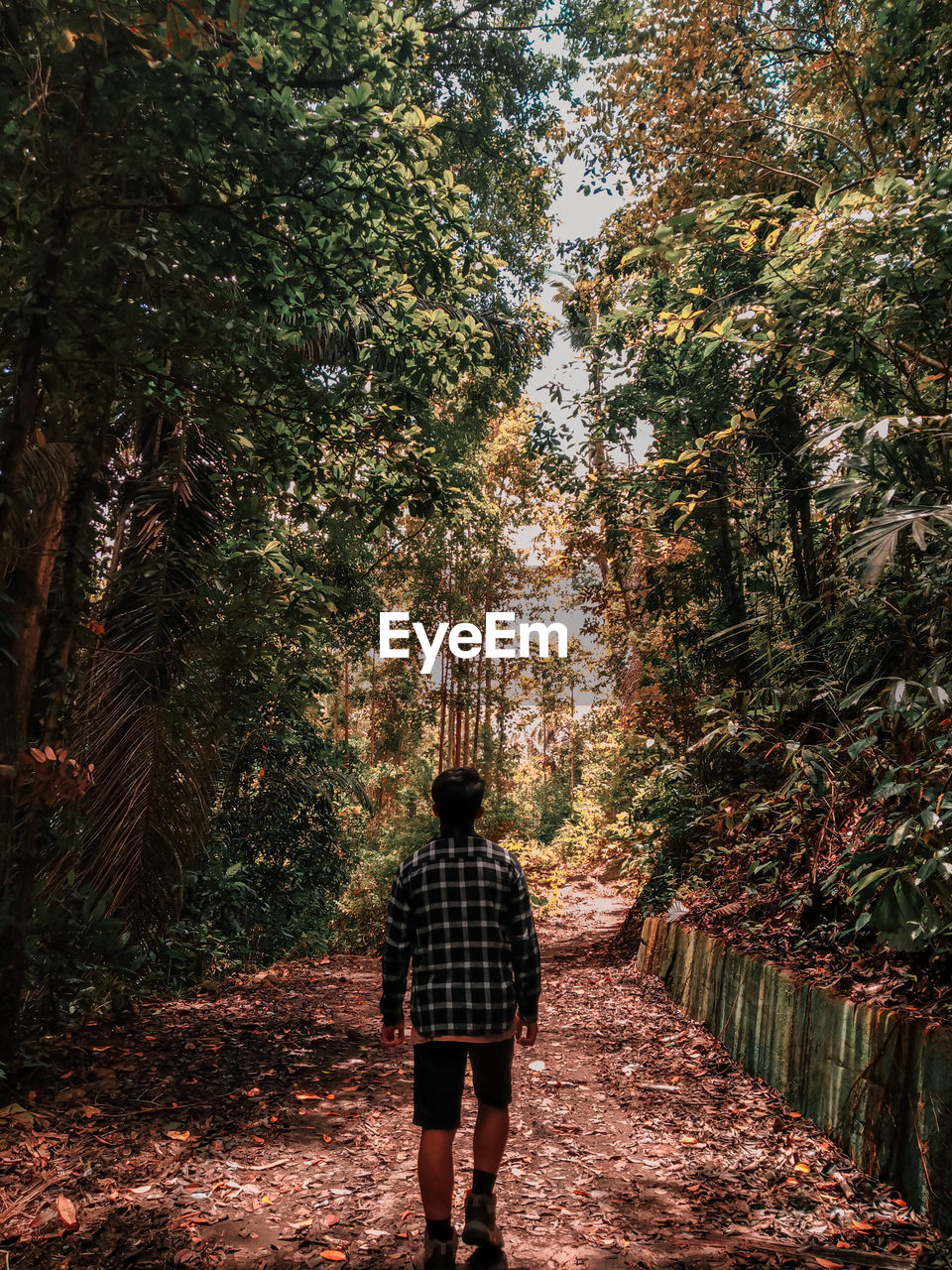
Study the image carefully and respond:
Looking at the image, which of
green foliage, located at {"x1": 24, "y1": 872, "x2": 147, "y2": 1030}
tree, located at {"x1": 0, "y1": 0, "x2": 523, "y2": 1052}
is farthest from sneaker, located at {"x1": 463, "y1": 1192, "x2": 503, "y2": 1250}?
Answer: green foliage, located at {"x1": 24, "y1": 872, "x2": 147, "y2": 1030}

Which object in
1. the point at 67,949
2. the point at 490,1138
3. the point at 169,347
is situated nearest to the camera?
the point at 490,1138

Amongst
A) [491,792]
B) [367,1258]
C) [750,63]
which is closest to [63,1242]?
[367,1258]

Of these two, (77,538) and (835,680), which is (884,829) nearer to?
(835,680)

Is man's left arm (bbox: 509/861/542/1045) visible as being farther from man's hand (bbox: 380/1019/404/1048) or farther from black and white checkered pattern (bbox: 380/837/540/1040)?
man's hand (bbox: 380/1019/404/1048)

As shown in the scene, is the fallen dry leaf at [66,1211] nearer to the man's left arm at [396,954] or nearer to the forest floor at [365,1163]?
the forest floor at [365,1163]

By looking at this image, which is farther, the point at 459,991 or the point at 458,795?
the point at 458,795

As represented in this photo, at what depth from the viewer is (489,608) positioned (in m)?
25.3

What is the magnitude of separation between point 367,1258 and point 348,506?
352cm

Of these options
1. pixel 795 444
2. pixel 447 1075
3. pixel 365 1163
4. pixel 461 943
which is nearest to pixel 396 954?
pixel 461 943

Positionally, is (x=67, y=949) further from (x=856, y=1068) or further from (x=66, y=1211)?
(x=856, y=1068)

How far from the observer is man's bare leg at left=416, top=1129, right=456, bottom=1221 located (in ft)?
9.86

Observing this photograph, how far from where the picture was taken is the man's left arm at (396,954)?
326 centimetres

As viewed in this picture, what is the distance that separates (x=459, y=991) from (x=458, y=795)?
671 mm

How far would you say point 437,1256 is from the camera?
2.94 meters
